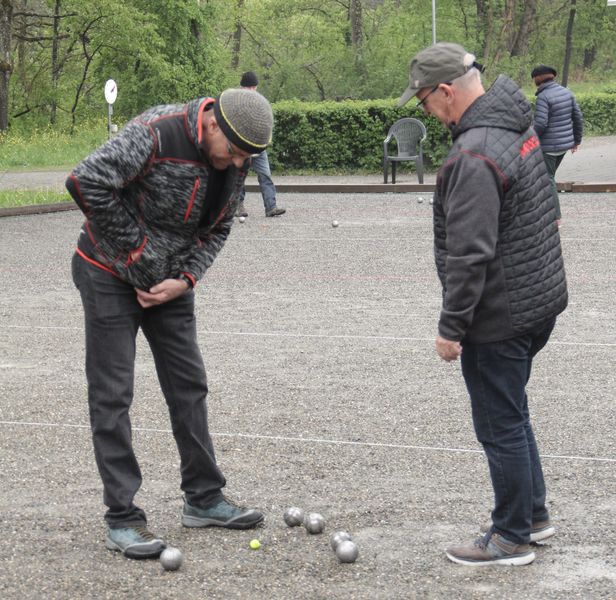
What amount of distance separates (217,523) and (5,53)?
34.9 meters

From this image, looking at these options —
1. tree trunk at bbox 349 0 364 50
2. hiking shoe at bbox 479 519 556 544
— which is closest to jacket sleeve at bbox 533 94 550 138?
hiking shoe at bbox 479 519 556 544

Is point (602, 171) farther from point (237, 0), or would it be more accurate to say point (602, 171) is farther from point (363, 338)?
point (237, 0)

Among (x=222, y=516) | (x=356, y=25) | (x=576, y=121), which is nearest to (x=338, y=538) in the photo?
(x=222, y=516)

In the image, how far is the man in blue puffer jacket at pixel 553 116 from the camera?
1348 cm

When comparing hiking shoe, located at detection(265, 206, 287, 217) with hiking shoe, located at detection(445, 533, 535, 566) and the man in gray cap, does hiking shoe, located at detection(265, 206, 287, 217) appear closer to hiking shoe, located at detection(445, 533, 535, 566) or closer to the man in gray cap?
the man in gray cap

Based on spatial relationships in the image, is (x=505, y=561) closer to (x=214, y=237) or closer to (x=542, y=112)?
(x=214, y=237)

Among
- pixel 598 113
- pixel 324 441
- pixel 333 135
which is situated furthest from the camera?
pixel 598 113

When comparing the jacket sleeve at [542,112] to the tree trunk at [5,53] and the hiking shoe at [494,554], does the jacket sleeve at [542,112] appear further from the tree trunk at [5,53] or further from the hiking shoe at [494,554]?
the tree trunk at [5,53]

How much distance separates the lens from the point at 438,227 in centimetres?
406

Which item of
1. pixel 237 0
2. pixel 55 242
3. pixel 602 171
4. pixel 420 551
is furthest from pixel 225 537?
pixel 237 0

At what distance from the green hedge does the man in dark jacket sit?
19.7 m

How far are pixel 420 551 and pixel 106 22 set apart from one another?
35766 mm

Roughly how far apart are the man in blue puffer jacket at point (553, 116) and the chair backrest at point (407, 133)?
785 centimetres

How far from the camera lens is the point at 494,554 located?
419 centimetres
